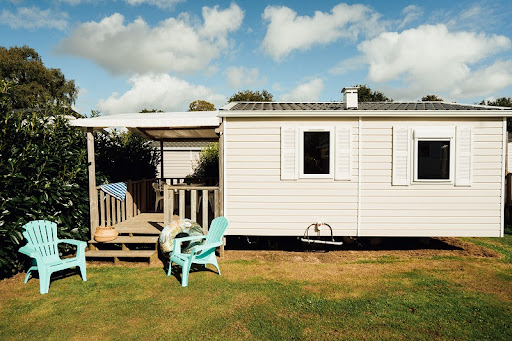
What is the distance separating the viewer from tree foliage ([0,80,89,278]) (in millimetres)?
4293

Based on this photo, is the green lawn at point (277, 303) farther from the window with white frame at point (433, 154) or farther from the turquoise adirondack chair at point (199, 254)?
the window with white frame at point (433, 154)

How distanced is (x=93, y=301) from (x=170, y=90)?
257 ft

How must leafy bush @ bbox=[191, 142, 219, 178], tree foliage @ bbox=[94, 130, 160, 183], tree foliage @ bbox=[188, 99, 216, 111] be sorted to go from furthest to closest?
tree foliage @ bbox=[188, 99, 216, 111]
leafy bush @ bbox=[191, 142, 219, 178]
tree foliage @ bbox=[94, 130, 160, 183]

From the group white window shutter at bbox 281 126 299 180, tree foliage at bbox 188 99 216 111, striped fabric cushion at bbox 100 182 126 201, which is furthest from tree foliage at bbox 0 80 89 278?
tree foliage at bbox 188 99 216 111

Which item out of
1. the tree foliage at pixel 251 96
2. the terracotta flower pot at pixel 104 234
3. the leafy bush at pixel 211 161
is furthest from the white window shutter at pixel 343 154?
the tree foliage at pixel 251 96

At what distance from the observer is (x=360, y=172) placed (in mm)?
5895

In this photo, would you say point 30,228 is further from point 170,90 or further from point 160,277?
point 170,90

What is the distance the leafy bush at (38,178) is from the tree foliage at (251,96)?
3079 cm

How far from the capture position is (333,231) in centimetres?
596

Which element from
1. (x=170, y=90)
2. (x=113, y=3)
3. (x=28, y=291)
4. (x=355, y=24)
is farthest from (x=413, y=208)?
(x=170, y=90)

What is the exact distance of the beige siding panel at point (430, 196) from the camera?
5801mm

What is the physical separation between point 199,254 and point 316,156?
2.92 meters

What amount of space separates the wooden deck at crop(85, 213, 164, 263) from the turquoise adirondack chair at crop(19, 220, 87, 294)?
778 millimetres

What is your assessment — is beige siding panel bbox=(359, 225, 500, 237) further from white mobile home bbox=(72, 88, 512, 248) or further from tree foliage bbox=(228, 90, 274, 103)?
tree foliage bbox=(228, 90, 274, 103)
